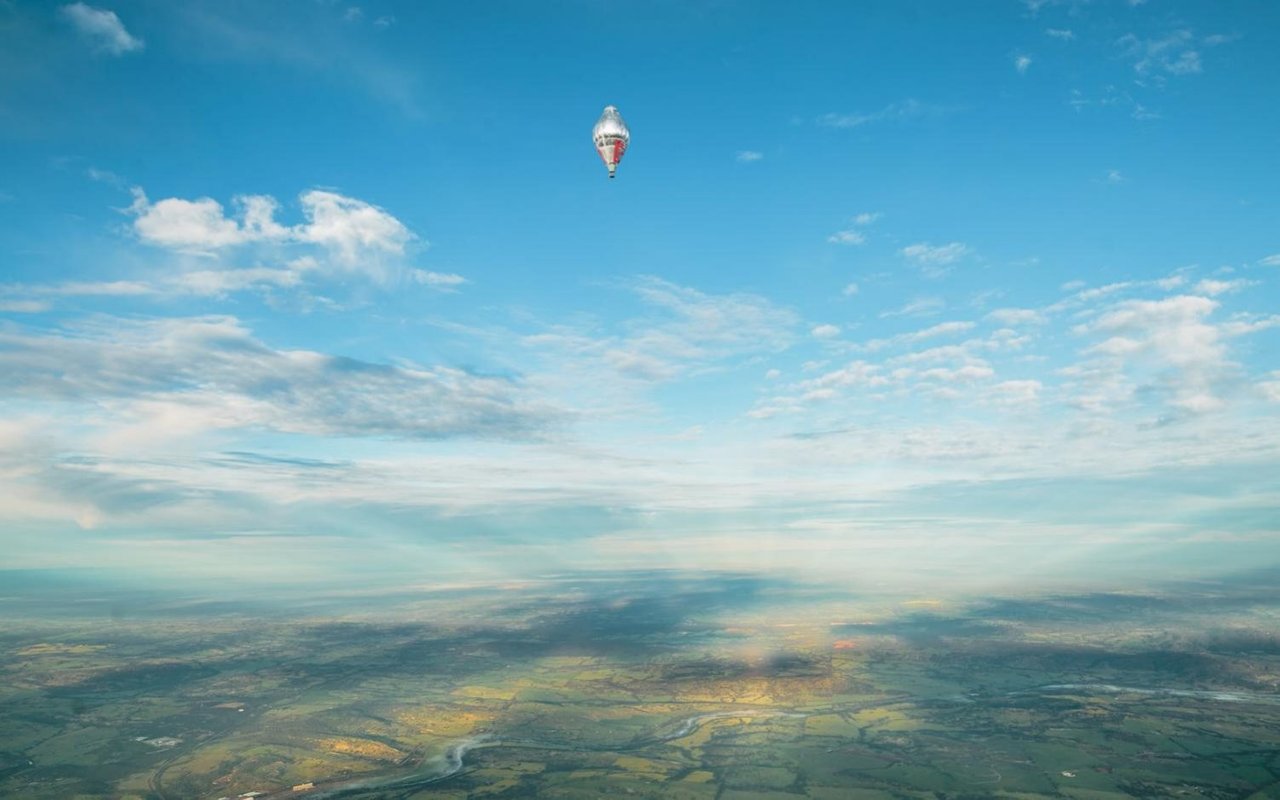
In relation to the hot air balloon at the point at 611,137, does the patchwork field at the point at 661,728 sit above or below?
below

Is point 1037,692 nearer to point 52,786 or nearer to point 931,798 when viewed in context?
point 931,798

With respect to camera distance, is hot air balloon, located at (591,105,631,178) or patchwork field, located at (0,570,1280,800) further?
patchwork field, located at (0,570,1280,800)

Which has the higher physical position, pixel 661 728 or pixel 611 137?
pixel 611 137

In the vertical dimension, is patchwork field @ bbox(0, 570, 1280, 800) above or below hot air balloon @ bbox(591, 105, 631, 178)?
below

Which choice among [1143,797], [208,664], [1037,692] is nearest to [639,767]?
[1143,797]

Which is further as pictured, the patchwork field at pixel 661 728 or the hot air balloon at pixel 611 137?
the patchwork field at pixel 661 728

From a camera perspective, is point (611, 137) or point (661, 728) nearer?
point (611, 137)

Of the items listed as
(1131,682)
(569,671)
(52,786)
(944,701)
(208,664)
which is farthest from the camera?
(208,664)

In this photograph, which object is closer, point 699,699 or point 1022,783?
point 1022,783
